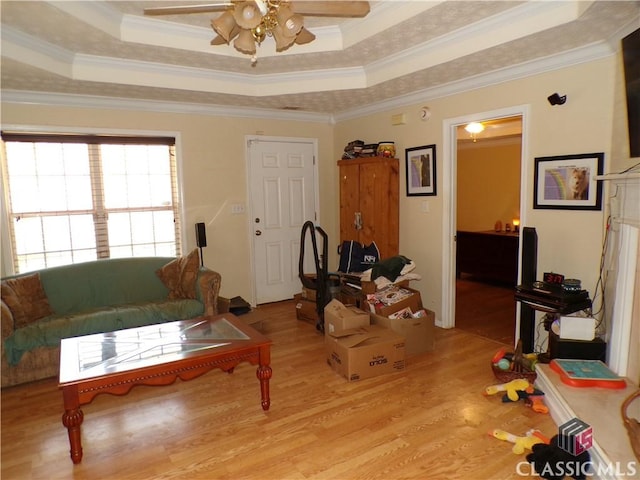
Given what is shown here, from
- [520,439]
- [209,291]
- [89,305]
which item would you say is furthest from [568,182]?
[89,305]

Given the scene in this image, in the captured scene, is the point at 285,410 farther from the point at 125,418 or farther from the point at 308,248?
the point at 308,248

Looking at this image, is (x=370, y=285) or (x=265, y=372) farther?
(x=370, y=285)

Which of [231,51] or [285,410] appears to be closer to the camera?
[285,410]

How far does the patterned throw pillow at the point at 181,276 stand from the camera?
4086 mm

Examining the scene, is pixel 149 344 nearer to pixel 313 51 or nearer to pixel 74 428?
pixel 74 428

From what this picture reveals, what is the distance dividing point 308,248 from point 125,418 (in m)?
3.38

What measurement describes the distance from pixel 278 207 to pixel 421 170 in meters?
1.92

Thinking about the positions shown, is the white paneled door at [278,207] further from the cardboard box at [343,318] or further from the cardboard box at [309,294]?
the cardboard box at [343,318]

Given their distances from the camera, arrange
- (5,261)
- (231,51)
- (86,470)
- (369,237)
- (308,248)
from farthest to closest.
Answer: (308,248)
(369,237)
(5,261)
(231,51)
(86,470)

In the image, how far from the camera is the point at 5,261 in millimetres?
3988

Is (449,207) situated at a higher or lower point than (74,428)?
higher

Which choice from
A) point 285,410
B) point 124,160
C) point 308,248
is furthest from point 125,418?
point 308,248

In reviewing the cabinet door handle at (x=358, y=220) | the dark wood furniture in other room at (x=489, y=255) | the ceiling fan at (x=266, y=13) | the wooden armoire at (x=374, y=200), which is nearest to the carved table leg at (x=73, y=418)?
the ceiling fan at (x=266, y=13)

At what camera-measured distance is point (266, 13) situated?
213 centimetres
